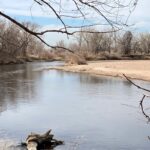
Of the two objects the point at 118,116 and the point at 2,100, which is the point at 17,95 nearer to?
the point at 2,100

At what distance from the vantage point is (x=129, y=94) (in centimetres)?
2664

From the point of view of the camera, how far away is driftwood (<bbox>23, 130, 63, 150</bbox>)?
41.2 feet

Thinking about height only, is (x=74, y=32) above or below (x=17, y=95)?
above

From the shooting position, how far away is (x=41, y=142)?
508 inches

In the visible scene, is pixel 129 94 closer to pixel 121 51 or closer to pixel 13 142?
pixel 13 142

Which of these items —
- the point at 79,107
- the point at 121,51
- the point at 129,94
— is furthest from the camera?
the point at 121,51

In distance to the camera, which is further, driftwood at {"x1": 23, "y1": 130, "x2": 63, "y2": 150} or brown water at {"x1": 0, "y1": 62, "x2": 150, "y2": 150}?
brown water at {"x1": 0, "y1": 62, "x2": 150, "y2": 150}

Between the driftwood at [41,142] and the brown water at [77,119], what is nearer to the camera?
the driftwood at [41,142]

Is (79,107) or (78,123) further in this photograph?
(79,107)

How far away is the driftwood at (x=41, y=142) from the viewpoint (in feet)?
41.2

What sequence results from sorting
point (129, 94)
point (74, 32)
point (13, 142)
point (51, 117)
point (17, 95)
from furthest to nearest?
point (129, 94)
point (17, 95)
point (51, 117)
point (13, 142)
point (74, 32)

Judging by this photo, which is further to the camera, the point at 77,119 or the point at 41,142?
the point at 77,119

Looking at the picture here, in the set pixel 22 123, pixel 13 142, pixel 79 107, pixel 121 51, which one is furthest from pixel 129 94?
pixel 121 51

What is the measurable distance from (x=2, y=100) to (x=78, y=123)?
7.73 m
